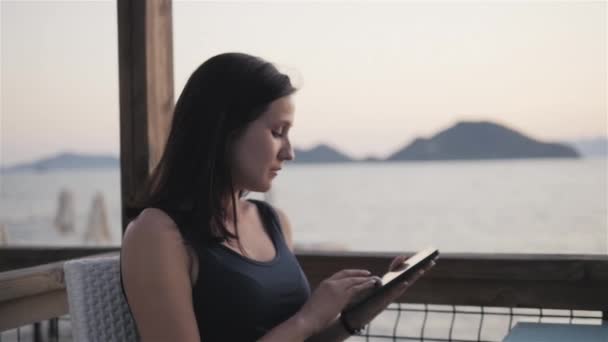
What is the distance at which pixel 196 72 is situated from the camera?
1.63 meters

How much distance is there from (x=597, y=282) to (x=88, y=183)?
30.6 metres

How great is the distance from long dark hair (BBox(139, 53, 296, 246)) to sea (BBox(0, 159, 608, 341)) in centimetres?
2255

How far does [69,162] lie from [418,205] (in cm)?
1210

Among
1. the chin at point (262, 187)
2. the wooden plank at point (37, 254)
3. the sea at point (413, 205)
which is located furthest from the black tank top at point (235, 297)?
the sea at point (413, 205)

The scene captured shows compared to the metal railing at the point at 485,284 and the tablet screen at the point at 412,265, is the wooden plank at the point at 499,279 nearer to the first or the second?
the metal railing at the point at 485,284

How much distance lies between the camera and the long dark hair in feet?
5.23

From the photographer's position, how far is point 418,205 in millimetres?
30047

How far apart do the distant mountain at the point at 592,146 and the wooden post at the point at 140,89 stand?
26.4 metres

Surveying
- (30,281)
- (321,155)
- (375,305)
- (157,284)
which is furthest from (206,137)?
(321,155)

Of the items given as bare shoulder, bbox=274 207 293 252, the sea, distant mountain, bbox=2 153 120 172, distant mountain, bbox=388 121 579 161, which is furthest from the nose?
distant mountain, bbox=388 121 579 161

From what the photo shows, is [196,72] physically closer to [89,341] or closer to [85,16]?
[89,341]

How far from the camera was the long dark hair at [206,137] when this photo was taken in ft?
5.23

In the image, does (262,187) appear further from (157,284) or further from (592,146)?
(592,146)

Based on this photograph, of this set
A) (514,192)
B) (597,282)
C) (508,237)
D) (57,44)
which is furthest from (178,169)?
(514,192)
